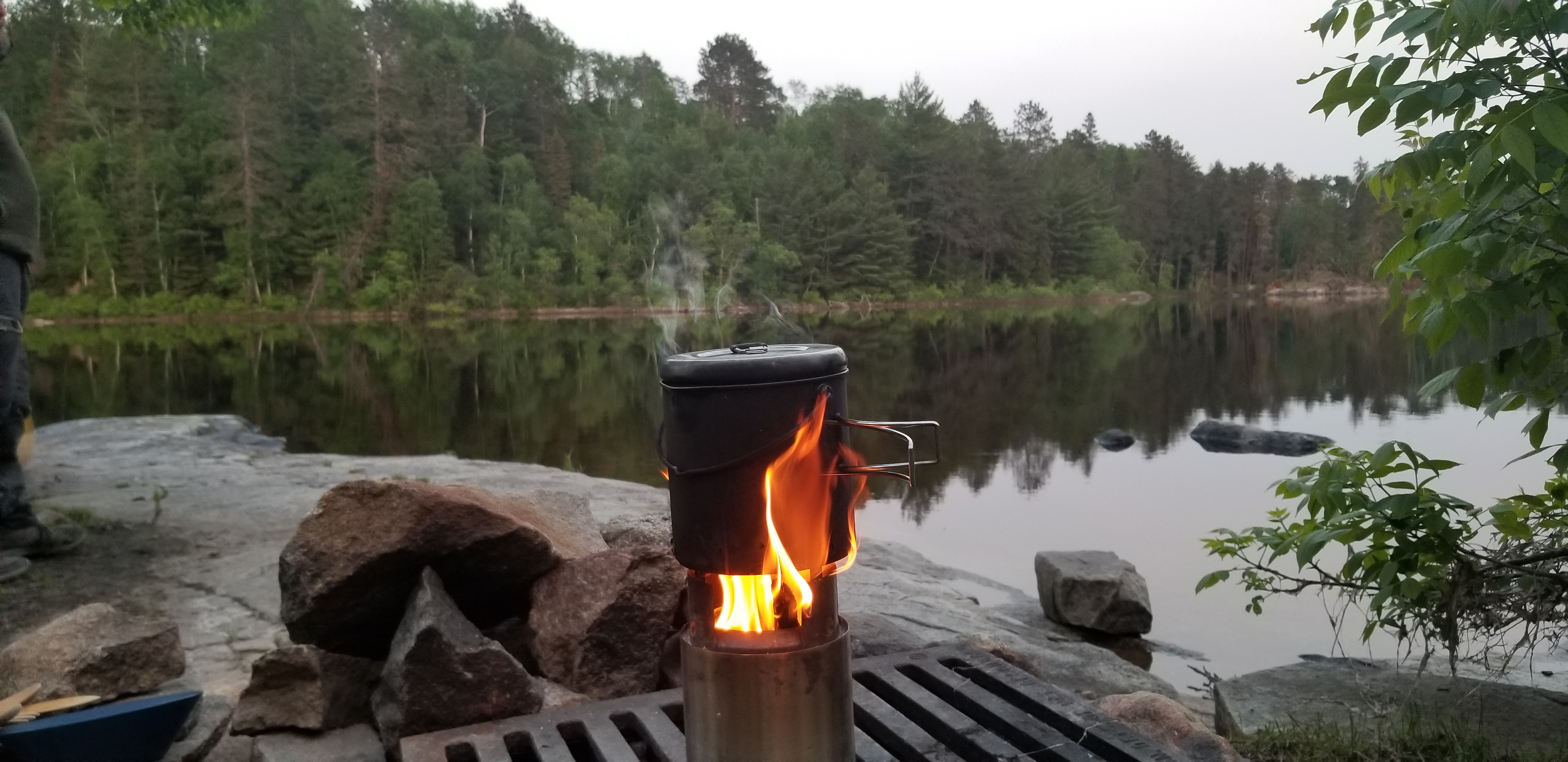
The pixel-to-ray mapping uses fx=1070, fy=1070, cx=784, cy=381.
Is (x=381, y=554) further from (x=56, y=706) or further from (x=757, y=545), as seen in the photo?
(x=757, y=545)

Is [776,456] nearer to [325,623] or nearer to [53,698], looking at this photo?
[325,623]

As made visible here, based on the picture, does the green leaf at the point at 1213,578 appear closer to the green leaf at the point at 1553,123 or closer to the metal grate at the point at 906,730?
the metal grate at the point at 906,730

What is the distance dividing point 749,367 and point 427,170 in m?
52.6

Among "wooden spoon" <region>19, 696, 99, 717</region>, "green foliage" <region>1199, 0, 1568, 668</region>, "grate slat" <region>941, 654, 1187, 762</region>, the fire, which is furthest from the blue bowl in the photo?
"green foliage" <region>1199, 0, 1568, 668</region>

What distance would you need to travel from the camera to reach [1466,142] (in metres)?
2.95

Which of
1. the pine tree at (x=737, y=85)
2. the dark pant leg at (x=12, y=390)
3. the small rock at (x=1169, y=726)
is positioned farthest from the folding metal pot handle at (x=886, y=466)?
the pine tree at (x=737, y=85)

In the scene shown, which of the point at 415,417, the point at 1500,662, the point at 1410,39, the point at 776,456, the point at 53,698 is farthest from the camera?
the point at 415,417

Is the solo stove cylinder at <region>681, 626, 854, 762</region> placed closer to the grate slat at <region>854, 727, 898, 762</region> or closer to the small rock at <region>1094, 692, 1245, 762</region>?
the grate slat at <region>854, 727, 898, 762</region>

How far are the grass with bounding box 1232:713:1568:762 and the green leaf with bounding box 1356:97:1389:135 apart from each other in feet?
6.89

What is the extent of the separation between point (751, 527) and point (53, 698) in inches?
92.8

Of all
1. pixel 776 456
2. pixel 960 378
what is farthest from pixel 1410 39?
pixel 960 378

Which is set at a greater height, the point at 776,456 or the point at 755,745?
the point at 776,456

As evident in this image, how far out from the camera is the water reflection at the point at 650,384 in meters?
14.1

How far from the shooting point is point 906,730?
311 cm
